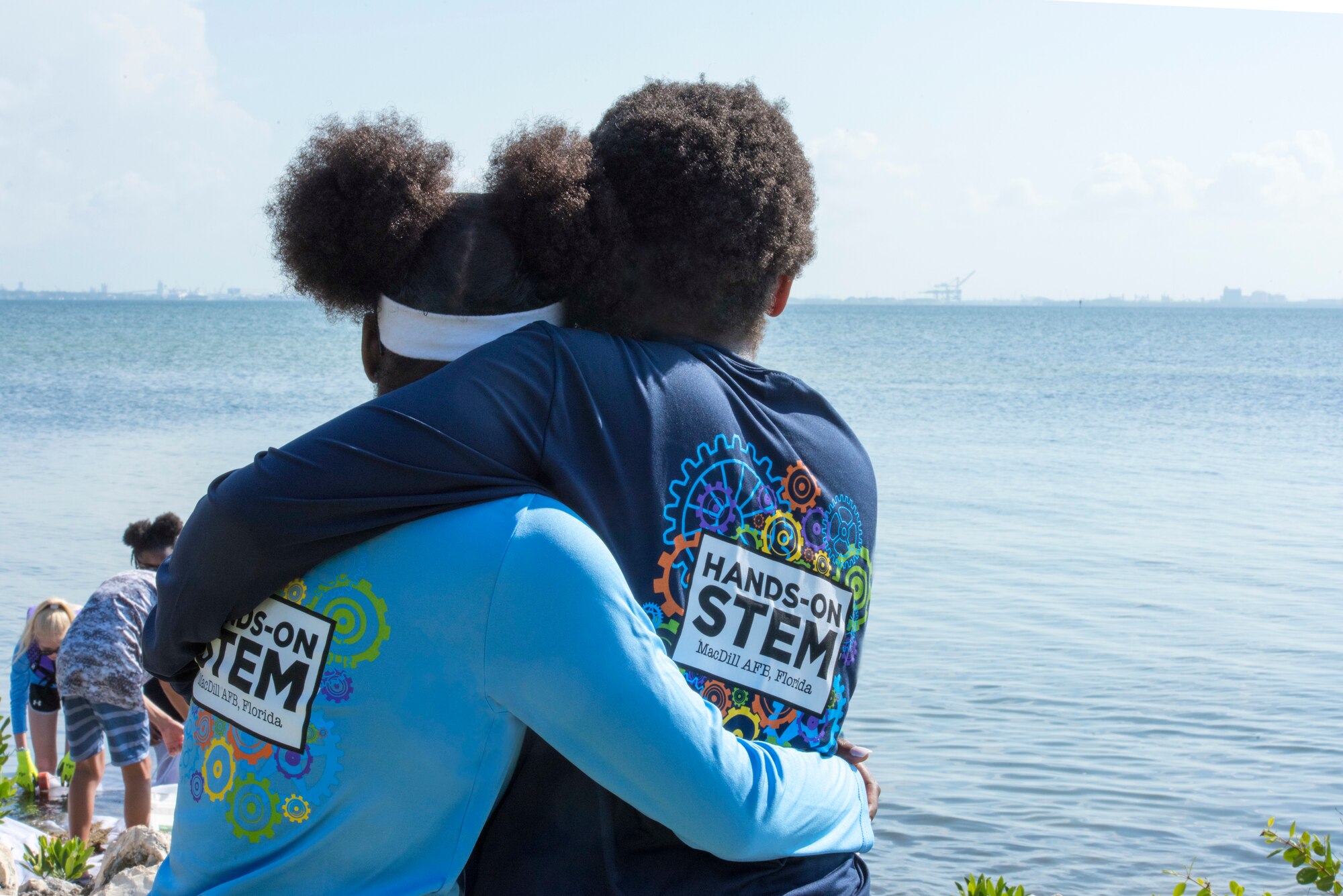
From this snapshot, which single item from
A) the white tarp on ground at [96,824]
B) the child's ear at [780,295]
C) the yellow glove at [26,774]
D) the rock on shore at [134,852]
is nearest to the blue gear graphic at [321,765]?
the child's ear at [780,295]

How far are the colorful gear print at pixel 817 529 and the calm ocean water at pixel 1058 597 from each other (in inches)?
184

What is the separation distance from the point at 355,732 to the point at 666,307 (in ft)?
2.32

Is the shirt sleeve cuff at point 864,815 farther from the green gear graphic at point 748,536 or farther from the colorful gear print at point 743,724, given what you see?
the green gear graphic at point 748,536

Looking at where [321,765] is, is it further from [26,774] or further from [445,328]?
[26,774]

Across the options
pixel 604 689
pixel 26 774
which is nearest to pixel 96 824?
pixel 26 774

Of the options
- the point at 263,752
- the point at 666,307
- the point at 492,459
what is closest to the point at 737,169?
the point at 666,307

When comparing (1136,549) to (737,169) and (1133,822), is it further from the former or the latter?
(737,169)

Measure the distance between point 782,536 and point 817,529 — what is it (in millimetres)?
66

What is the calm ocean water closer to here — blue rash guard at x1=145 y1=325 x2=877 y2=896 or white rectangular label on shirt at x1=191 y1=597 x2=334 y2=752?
blue rash guard at x1=145 y1=325 x2=877 y2=896

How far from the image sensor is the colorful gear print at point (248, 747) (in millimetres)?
1399

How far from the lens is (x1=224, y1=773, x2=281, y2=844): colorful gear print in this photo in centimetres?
139

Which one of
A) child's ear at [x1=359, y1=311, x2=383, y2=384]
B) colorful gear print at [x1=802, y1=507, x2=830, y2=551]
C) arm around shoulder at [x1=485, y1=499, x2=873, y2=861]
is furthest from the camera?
child's ear at [x1=359, y1=311, x2=383, y2=384]

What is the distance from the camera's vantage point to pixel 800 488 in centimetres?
161

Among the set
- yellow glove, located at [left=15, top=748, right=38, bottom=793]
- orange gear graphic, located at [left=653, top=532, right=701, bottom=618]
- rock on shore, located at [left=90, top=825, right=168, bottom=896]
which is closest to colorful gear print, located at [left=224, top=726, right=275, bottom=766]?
orange gear graphic, located at [left=653, top=532, right=701, bottom=618]
